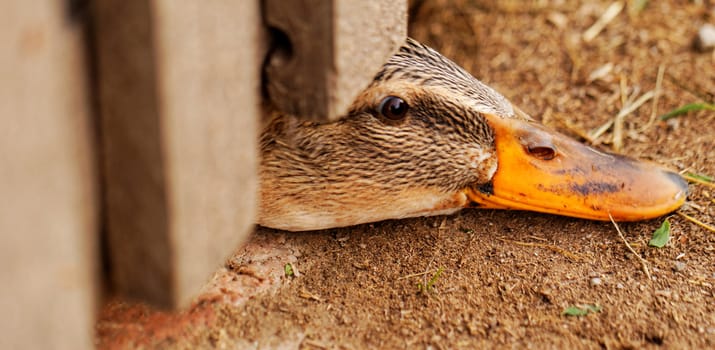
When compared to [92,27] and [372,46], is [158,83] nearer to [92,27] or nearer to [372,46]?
[92,27]

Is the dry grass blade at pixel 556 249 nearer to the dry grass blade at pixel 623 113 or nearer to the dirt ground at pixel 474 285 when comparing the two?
the dirt ground at pixel 474 285

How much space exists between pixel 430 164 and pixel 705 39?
223 centimetres

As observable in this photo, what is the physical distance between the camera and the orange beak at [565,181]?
2.63 m

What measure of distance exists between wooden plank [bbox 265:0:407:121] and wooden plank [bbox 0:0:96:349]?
0.53 m

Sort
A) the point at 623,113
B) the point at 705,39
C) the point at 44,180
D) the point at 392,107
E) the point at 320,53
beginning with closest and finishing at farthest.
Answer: the point at 44,180
the point at 320,53
the point at 392,107
the point at 623,113
the point at 705,39

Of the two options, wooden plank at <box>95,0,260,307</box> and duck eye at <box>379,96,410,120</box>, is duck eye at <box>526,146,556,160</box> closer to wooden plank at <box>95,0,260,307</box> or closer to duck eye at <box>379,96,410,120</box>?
duck eye at <box>379,96,410,120</box>

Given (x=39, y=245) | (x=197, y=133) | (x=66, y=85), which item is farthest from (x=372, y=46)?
(x=39, y=245)

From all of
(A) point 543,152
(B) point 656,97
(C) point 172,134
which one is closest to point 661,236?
(A) point 543,152

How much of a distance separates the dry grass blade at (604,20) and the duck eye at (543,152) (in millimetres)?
1912

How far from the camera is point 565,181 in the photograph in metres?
2.66

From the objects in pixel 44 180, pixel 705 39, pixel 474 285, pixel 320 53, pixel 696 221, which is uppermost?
pixel 320 53

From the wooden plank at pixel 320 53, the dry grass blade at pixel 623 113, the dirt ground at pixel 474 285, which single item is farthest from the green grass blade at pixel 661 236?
the wooden plank at pixel 320 53

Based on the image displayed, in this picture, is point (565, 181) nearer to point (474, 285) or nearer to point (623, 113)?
point (474, 285)

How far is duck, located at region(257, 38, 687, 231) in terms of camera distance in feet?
8.29
